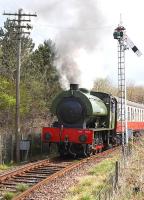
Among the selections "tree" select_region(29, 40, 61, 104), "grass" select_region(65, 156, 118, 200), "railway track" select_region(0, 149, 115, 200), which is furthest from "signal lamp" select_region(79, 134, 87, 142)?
"tree" select_region(29, 40, 61, 104)

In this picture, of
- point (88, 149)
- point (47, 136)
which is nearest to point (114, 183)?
point (88, 149)

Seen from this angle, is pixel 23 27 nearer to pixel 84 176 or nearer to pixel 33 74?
pixel 84 176

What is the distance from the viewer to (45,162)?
Result: 17.2m

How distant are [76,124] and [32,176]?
5979 mm

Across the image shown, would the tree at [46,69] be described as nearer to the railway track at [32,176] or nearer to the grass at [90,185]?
the railway track at [32,176]

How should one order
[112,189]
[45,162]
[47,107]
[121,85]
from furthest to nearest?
1. [47,107]
2. [121,85]
3. [45,162]
4. [112,189]

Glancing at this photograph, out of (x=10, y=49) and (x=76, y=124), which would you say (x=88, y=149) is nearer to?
(x=76, y=124)

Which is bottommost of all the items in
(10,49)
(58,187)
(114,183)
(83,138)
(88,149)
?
(58,187)

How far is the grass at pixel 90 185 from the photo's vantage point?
34.7 ft

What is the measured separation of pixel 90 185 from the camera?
12.0 m

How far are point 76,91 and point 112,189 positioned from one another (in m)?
10.3

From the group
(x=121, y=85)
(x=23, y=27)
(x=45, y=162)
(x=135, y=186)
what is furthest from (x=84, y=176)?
(x=23, y=27)

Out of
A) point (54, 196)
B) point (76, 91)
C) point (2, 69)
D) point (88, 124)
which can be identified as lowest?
point (54, 196)

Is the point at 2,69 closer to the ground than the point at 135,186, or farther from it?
farther from it
